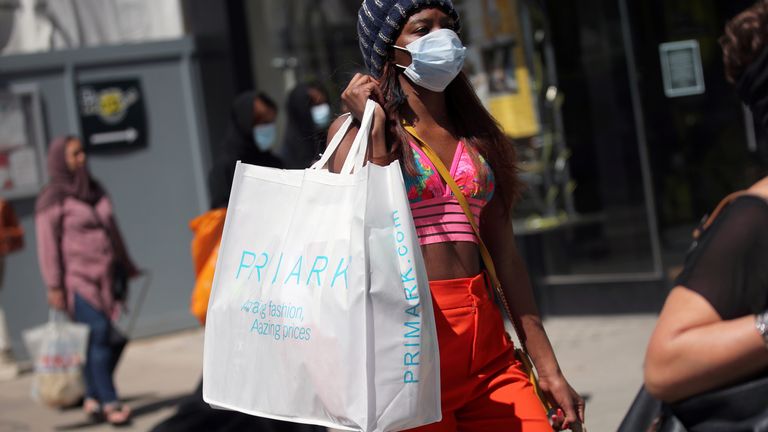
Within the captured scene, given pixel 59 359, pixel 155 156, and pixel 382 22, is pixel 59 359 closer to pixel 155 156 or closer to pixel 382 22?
pixel 155 156

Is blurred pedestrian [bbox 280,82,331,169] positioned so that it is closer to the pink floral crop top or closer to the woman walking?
the woman walking

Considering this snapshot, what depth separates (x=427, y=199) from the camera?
2887 mm

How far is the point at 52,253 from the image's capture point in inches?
291

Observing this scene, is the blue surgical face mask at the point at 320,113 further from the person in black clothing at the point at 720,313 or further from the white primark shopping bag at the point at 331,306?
the person in black clothing at the point at 720,313

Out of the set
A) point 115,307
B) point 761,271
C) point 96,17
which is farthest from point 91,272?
point 761,271

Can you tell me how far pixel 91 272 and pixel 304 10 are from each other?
12.2 feet

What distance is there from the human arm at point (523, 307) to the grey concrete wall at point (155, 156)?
795 centimetres

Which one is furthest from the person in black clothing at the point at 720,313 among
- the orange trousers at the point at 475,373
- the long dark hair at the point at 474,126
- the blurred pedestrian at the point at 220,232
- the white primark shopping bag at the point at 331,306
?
the blurred pedestrian at the point at 220,232

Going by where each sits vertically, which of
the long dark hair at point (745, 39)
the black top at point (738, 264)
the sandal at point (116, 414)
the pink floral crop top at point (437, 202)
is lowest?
the sandal at point (116, 414)

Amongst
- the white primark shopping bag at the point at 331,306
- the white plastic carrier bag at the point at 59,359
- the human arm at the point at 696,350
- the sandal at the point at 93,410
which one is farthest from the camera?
the sandal at the point at 93,410

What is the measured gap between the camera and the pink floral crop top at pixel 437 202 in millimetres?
2875

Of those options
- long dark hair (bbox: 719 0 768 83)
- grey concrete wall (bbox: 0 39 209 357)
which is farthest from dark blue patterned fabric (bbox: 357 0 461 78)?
grey concrete wall (bbox: 0 39 209 357)

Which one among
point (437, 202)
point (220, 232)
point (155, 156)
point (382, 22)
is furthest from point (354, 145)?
point (155, 156)

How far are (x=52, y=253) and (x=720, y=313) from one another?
6023 mm
